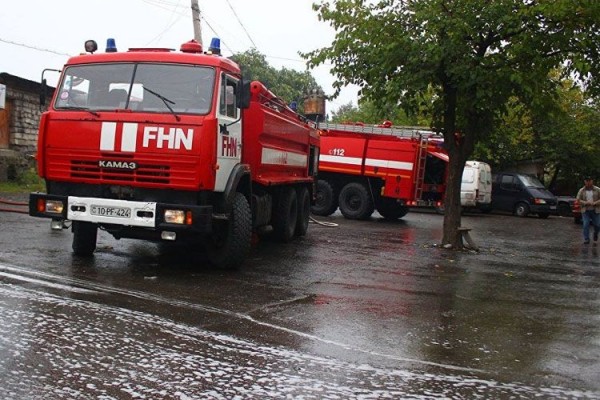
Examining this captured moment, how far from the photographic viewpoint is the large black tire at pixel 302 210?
13891 mm

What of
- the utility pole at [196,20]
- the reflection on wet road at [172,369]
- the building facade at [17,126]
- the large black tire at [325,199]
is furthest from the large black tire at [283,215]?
the building facade at [17,126]

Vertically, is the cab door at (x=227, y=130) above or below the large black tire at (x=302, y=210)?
above

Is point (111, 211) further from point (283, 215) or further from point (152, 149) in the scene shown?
point (283, 215)

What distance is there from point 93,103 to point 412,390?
5741 mm

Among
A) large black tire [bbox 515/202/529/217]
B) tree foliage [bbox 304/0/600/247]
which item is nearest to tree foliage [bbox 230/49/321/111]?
large black tire [bbox 515/202/529/217]

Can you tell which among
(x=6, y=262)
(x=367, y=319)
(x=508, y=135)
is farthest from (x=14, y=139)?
(x=508, y=135)

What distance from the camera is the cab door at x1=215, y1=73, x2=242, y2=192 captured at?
27.0ft

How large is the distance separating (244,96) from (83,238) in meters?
3.07

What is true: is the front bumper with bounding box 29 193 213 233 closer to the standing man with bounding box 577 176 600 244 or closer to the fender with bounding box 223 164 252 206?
the fender with bounding box 223 164 252 206

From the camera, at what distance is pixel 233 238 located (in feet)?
28.6

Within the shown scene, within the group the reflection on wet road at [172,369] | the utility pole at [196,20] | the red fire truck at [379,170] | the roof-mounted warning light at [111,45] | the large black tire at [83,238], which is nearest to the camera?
the reflection on wet road at [172,369]

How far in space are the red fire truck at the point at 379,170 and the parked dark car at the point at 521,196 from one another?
8460 millimetres

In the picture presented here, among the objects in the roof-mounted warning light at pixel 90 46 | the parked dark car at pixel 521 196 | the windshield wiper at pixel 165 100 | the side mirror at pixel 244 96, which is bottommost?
the parked dark car at pixel 521 196

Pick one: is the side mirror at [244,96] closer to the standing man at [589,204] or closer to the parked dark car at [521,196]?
the standing man at [589,204]
